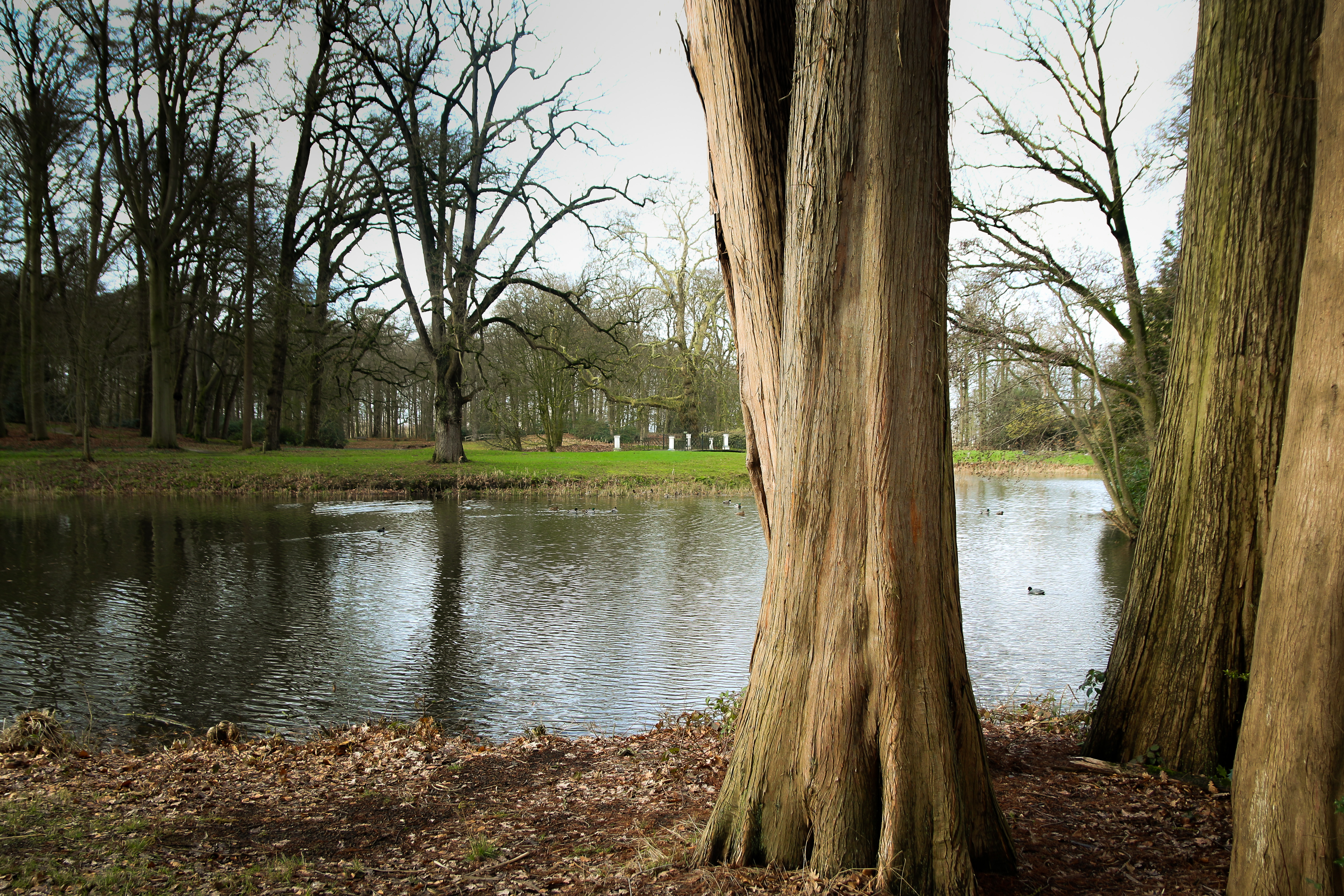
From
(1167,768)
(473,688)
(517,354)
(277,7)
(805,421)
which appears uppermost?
(277,7)

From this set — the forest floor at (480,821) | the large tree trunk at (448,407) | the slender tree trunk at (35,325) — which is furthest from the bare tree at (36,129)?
the forest floor at (480,821)

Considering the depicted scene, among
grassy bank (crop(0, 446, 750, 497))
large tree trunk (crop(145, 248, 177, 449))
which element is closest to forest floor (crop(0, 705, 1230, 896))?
grassy bank (crop(0, 446, 750, 497))

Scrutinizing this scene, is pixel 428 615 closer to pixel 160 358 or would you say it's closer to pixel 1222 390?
pixel 1222 390

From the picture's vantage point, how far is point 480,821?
4.04 metres

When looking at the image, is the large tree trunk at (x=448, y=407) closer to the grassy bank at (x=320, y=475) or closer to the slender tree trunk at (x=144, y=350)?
the grassy bank at (x=320, y=475)

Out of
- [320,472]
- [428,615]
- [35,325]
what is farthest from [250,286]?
[428,615]

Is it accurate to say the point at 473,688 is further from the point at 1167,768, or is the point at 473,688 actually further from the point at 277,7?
the point at 277,7

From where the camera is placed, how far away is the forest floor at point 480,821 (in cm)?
310

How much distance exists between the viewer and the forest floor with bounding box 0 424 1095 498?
71.0ft

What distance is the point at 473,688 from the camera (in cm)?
759

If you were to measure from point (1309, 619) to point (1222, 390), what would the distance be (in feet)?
4.92

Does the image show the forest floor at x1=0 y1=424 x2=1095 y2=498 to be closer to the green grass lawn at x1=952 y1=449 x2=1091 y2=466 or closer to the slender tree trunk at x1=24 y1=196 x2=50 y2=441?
the green grass lawn at x1=952 y1=449 x2=1091 y2=466

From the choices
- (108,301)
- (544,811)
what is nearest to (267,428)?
(108,301)

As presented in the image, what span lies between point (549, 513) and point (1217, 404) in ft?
57.6
